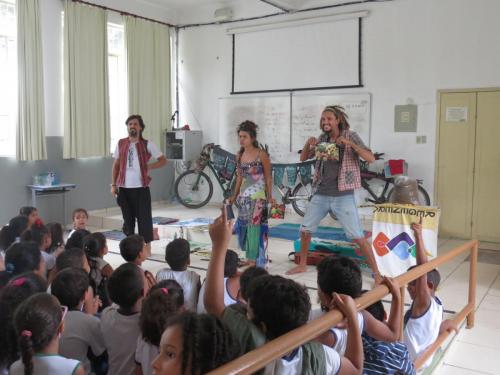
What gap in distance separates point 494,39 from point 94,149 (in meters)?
5.65

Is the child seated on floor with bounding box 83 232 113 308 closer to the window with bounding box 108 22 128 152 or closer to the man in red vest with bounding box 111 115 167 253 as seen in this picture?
the man in red vest with bounding box 111 115 167 253

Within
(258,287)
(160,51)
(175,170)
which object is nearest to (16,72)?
(160,51)

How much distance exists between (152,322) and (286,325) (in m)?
0.63

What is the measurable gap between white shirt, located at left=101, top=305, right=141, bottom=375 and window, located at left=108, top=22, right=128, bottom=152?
6.48 metres

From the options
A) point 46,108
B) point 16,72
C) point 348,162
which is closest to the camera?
point 348,162

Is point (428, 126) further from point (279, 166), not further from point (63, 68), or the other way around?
point (63, 68)

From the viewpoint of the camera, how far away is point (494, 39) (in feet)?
20.8

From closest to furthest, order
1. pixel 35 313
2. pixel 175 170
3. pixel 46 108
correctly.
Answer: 1. pixel 35 313
2. pixel 46 108
3. pixel 175 170

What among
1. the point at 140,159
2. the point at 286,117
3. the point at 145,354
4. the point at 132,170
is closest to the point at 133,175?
the point at 132,170

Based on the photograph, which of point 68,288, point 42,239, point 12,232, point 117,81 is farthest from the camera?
point 117,81

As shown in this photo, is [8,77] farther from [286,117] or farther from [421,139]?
[421,139]

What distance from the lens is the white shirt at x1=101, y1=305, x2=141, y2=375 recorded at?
2.15m

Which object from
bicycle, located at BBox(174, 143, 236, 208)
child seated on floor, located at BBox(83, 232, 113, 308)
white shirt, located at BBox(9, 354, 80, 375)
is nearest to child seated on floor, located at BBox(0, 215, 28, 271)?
child seated on floor, located at BBox(83, 232, 113, 308)

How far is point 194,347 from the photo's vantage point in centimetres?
125
